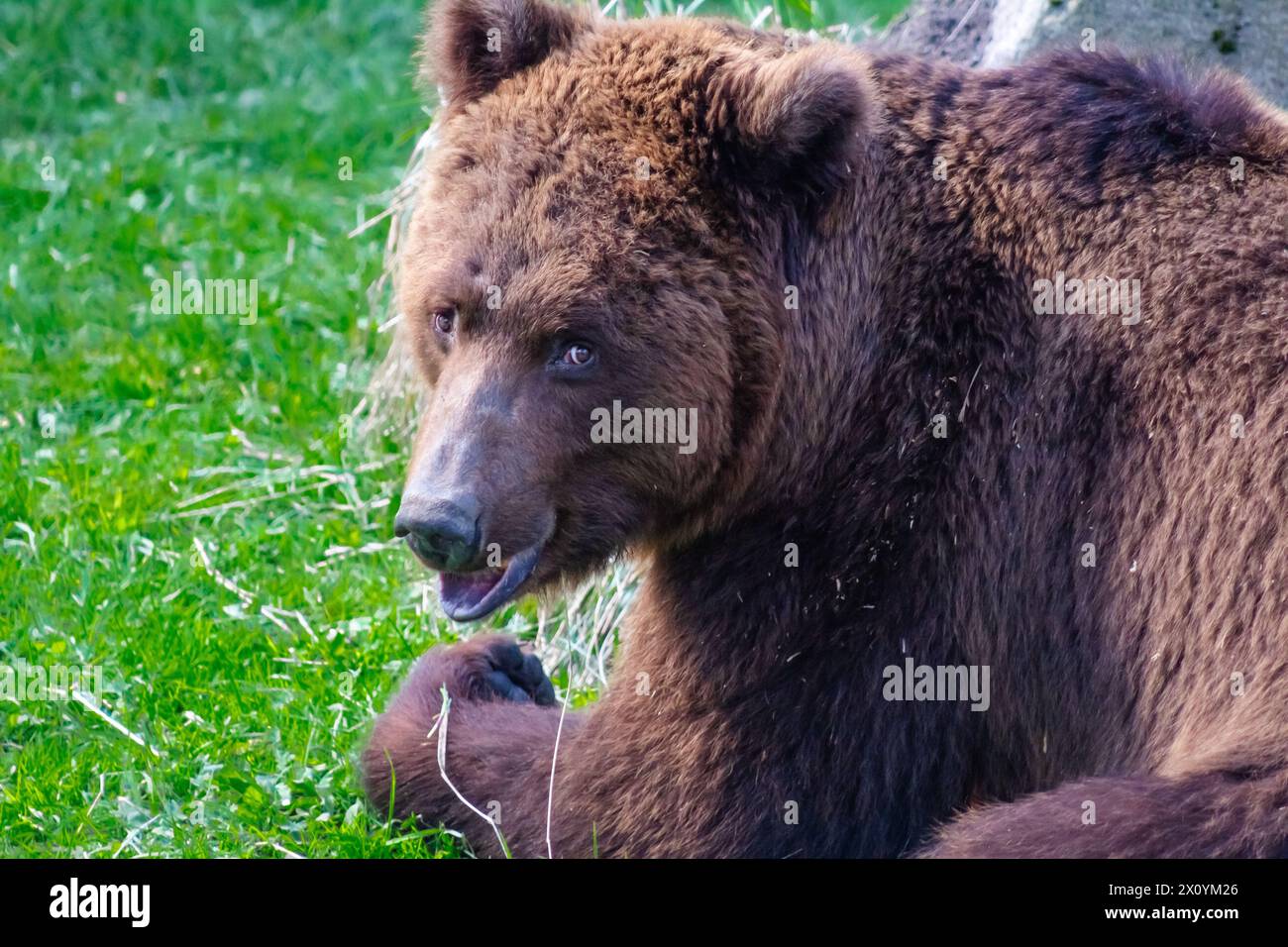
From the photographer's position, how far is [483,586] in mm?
4867

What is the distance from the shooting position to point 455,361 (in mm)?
4809

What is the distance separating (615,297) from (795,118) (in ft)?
2.23

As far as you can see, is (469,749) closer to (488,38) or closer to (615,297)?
(615,297)

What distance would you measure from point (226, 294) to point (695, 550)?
5.16 meters

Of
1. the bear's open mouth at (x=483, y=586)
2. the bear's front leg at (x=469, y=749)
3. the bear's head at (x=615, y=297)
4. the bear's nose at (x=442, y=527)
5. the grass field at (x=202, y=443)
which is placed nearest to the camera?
the bear's nose at (x=442, y=527)

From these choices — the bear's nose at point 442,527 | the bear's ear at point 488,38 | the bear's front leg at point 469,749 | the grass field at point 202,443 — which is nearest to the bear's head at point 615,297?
the bear's nose at point 442,527

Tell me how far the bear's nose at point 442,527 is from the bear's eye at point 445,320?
0.60 m

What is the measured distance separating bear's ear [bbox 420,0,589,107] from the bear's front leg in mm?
2008

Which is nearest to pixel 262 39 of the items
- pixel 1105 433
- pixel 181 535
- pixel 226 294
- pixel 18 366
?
pixel 226 294

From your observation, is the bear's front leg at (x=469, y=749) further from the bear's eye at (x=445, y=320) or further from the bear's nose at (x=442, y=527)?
the bear's eye at (x=445, y=320)

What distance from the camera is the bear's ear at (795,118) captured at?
4.52 metres

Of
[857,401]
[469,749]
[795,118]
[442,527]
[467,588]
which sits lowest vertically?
[469,749]

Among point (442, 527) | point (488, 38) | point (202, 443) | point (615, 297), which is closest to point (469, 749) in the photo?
point (442, 527)
